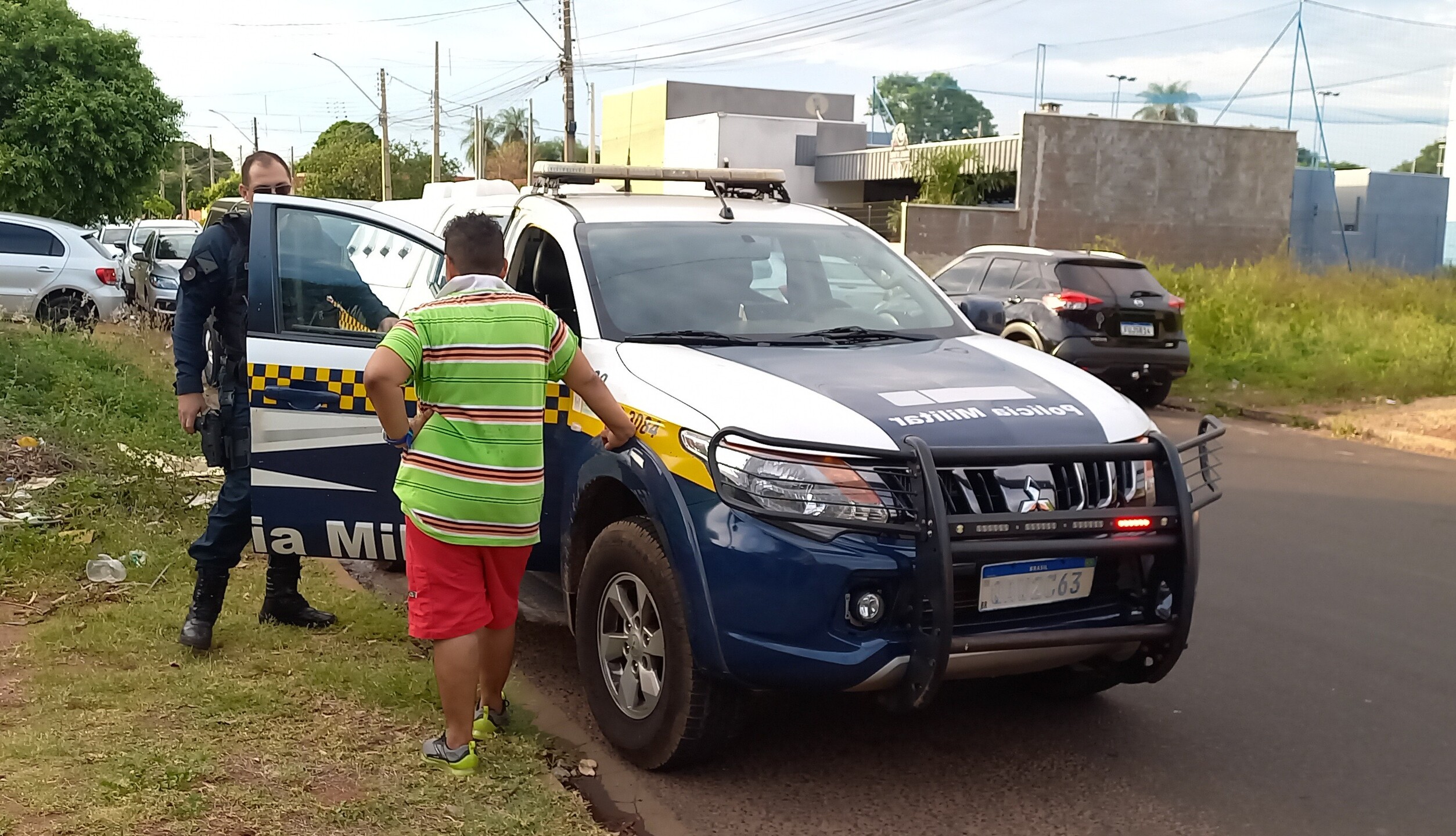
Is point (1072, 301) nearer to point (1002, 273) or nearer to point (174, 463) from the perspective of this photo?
point (1002, 273)

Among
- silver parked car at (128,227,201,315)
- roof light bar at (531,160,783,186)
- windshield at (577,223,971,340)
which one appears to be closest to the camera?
windshield at (577,223,971,340)

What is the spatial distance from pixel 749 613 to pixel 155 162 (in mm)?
22011

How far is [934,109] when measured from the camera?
58.3 meters

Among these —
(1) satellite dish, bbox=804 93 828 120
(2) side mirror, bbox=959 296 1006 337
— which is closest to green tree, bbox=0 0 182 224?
(2) side mirror, bbox=959 296 1006 337

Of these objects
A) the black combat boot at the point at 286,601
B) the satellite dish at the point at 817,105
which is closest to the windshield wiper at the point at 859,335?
the black combat boot at the point at 286,601

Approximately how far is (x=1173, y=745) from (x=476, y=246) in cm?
289

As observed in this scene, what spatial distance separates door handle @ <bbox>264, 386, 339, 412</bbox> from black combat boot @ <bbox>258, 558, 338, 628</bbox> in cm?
Answer: 88

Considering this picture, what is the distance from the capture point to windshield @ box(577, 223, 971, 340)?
15.7 feet

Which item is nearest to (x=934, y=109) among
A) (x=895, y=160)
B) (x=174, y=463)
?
(x=895, y=160)

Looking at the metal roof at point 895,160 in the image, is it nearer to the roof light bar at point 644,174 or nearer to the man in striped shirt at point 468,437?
the roof light bar at point 644,174

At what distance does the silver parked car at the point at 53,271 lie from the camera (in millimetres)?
15516

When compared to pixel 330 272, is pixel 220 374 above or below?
below

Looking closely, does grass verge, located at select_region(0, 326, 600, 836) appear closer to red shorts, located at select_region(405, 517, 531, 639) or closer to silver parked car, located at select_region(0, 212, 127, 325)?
red shorts, located at select_region(405, 517, 531, 639)

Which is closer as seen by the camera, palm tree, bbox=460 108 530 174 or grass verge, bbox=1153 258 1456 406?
grass verge, bbox=1153 258 1456 406
